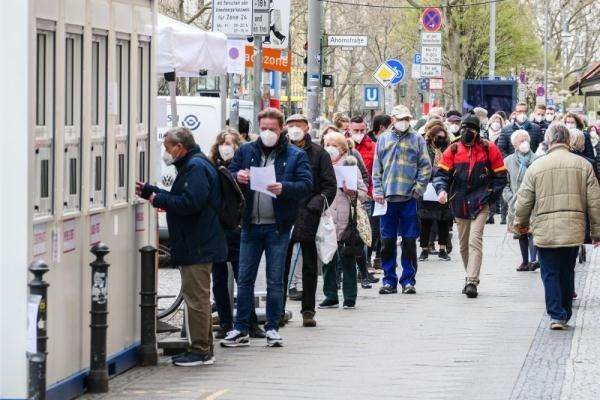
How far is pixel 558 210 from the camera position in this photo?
41.1ft

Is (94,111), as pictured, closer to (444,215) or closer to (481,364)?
(481,364)

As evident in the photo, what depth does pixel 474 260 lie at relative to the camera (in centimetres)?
1506

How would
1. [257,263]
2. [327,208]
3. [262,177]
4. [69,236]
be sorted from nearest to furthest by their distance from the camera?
1. [69,236]
2. [262,177]
3. [257,263]
4. [327,208]

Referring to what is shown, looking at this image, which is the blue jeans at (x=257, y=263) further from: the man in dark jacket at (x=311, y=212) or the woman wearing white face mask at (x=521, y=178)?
the woman wearing white face mask at (x=521, y=178)

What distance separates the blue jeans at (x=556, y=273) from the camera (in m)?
12.6

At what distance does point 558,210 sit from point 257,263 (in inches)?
108

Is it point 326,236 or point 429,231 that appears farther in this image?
point 429,231

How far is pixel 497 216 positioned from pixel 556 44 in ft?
242

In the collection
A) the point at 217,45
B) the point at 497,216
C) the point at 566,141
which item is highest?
the point at 217,45

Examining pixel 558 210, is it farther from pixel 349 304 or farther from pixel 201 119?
pixel 201 119

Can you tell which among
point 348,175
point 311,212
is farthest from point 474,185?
point 311,212

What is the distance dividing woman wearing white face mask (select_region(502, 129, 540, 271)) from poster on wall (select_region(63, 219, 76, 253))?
29.9ft

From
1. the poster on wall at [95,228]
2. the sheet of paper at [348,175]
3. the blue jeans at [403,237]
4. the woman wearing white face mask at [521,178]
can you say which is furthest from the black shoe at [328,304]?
the poster on wall at [95,228]

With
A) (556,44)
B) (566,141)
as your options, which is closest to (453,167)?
(566,141)
